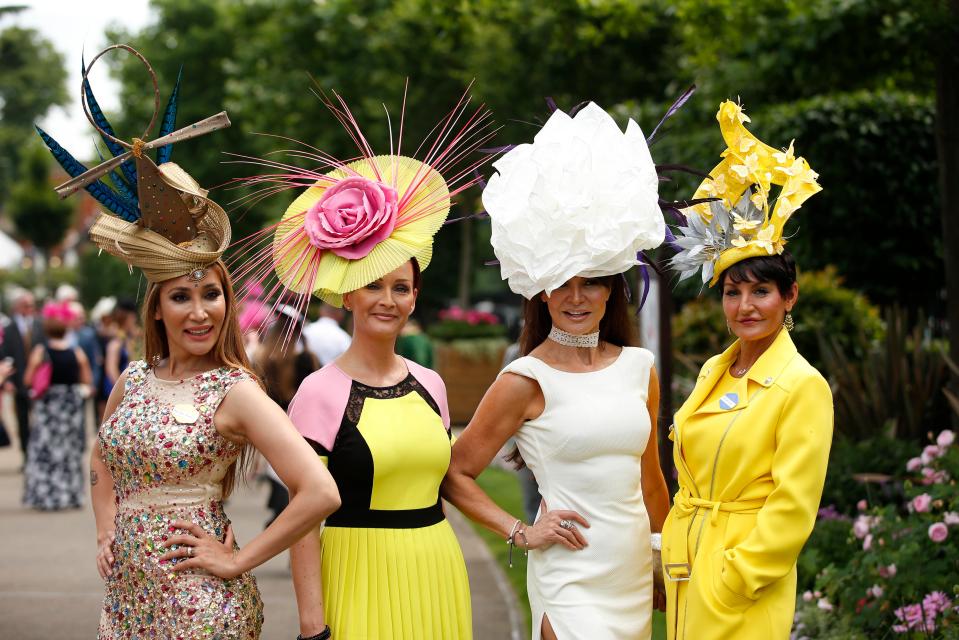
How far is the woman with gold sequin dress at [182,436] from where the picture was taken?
122 inches

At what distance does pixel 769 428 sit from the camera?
10.9 feet

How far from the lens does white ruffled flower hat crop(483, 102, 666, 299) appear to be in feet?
11.1

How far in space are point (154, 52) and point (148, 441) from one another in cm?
3419

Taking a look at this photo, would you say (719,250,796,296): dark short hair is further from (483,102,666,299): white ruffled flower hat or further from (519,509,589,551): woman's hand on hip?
(519,509,589,551): woman's hand on hip

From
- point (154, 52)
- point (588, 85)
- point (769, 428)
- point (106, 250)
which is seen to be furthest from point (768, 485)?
point (154, 52)

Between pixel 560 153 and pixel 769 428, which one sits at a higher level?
pixel 560 153

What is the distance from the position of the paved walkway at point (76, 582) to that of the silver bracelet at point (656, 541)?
1.93 meters

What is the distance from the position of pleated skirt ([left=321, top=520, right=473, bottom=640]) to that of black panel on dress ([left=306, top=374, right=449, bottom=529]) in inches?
1.0

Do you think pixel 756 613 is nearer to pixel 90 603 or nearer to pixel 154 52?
pixel 90 603

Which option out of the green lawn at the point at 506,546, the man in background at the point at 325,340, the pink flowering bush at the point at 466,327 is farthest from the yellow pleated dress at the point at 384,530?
the pink flowering bush at the point at 466,327

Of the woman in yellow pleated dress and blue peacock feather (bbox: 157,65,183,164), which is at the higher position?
→ blue peacock feather (bbox: 157,65,183,164)

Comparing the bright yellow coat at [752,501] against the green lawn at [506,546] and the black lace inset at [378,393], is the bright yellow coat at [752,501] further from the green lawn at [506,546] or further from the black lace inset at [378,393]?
the green lawn at [506,546]

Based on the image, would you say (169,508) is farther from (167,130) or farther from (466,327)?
(466,327)

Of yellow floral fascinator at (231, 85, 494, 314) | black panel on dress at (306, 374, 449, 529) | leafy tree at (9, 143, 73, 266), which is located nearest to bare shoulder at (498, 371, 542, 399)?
black panel on dress at (306, 374, 449, 529)
